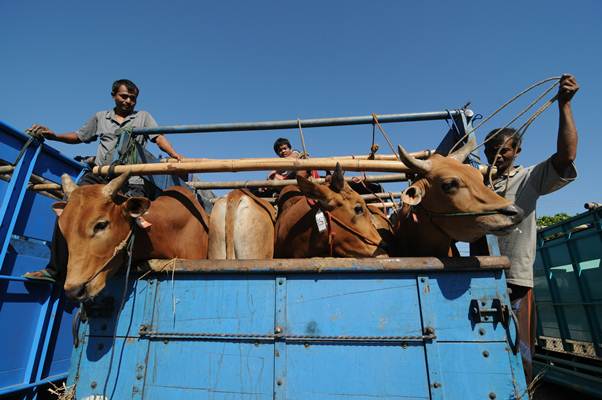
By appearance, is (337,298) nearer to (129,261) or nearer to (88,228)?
(129,261)

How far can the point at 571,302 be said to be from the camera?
6133mm

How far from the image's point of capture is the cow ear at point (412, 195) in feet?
9.45

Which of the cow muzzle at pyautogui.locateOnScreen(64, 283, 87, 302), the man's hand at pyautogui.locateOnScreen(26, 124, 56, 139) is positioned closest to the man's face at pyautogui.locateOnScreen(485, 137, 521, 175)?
the cow muzzle at pyautogui.locateOnScreen(64, 283, 87, 302)

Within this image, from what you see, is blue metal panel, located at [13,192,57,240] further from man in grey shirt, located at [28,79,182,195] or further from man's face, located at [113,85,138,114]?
man's face, located at [113,85,138,114]

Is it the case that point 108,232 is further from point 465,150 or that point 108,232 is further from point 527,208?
point 527,208

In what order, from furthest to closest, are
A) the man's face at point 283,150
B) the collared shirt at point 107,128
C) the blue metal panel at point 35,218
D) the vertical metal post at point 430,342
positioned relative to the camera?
the man's face at point 283,150 → the collared shirt at point 107,128 → the blue metal panel at point 35,218 → the vertical metal post at point 430,342

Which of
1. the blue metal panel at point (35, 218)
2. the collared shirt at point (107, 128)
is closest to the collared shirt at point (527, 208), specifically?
the collared shirt at point (107, 128)

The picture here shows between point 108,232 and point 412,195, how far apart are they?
283 cm

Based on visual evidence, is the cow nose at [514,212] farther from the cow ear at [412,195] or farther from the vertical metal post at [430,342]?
the vertical metal post at [430,342]

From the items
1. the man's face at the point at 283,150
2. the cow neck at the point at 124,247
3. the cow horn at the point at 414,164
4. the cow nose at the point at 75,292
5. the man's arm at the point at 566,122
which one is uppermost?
the man's face at the point at 283,150

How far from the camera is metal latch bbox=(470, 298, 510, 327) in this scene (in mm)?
2244

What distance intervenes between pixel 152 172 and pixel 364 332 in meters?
2.61

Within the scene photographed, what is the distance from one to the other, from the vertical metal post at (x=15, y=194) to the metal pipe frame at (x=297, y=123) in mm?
1202

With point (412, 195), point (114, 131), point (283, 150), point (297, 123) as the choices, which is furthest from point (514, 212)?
point (114, 131)
